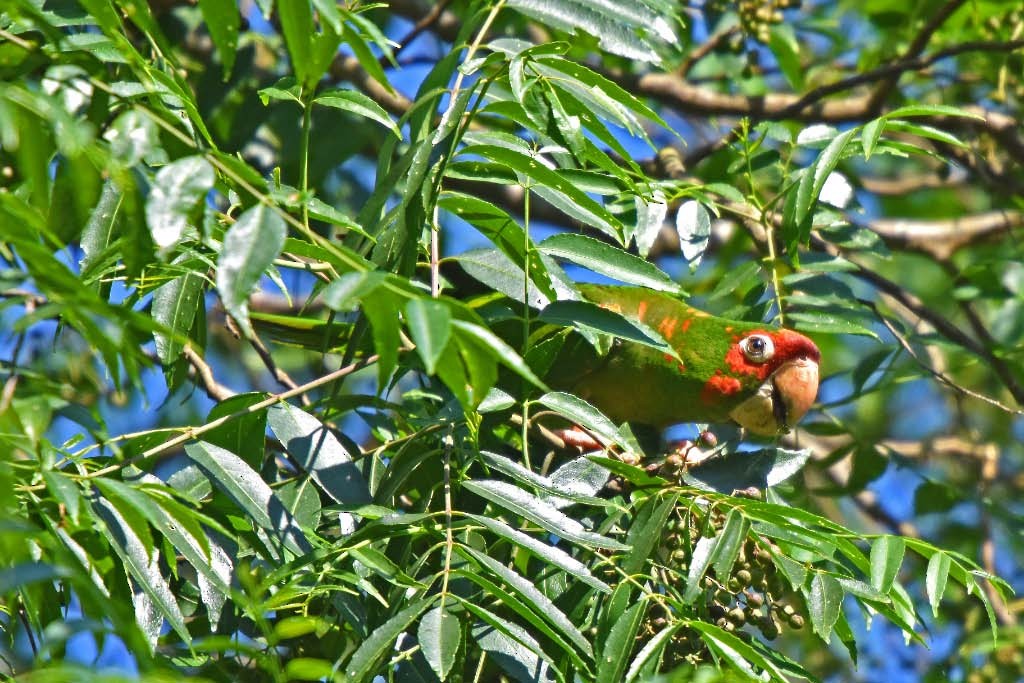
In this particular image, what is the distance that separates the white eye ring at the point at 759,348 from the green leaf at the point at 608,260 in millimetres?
749

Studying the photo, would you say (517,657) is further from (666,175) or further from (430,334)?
(666,175)

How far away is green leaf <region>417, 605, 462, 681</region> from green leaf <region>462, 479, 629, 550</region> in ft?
0.64

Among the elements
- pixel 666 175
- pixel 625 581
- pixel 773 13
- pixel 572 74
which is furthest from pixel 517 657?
pixel 773 13

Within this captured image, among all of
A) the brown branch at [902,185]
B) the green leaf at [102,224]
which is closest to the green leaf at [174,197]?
the green leaf at [102,224]

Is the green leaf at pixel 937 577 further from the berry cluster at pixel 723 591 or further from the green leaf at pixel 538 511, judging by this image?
the green leaf at pixel 538 511

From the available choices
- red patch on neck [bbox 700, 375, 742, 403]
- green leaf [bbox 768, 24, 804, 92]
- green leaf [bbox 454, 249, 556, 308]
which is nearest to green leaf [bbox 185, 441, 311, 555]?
green leaf [bbox 454, 249, 556, 308]

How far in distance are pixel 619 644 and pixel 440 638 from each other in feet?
0.92

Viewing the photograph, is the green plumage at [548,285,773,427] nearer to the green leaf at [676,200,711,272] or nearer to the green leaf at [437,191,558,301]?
the green leaf at [676,200,711,272]

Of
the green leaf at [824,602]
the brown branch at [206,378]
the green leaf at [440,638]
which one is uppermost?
the green leaf at [440,638]

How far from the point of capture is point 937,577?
194cm

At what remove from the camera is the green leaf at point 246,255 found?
1235 millimetres

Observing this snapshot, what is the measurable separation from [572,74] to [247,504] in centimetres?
87

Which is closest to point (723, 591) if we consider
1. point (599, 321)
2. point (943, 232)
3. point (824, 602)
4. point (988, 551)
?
point (824, 602)

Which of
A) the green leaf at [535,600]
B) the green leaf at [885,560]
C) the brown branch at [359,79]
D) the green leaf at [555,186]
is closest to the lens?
the green leaf at [535,600]
